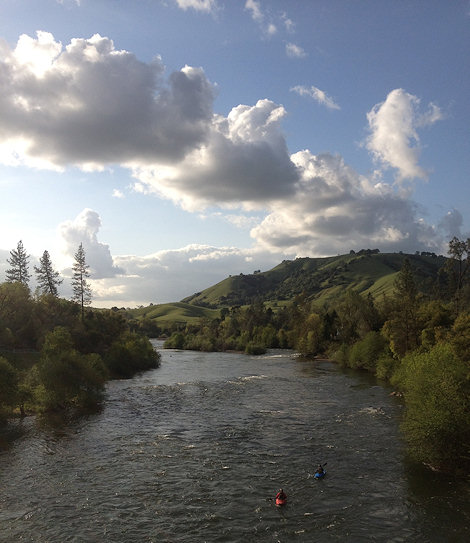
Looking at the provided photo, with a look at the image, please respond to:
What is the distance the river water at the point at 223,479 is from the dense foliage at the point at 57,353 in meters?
3.92

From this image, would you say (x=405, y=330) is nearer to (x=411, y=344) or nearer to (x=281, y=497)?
(x=411, y=344)

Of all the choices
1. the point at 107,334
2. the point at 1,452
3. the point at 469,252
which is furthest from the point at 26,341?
the point at 469,252

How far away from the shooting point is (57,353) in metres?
56.2

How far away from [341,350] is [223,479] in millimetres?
82173

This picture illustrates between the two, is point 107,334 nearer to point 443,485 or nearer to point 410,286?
point 410,286

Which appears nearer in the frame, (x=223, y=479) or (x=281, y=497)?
(x=281, y=497)

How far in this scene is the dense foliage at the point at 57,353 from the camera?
173ft

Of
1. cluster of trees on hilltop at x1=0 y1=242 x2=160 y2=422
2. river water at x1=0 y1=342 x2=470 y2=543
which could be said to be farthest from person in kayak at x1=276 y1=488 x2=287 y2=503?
cluster of trees on hilltop at x1=0 y1=242 x2=160 y2=422

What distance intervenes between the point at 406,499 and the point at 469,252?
80.0 metres

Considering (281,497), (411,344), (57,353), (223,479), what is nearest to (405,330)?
(411,344)

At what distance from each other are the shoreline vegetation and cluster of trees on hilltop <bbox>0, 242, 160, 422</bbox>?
17cm

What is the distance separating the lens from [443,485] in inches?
1205

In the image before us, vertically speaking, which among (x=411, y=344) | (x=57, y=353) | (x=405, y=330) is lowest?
(x=411, y=344)

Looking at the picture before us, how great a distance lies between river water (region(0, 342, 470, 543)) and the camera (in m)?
25.2
